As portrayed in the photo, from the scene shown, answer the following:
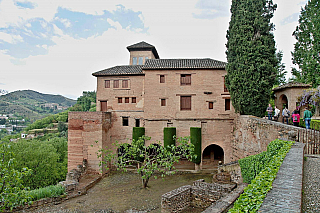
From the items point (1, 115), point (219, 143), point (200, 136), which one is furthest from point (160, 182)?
point (1, 115)

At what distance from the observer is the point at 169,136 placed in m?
18.9

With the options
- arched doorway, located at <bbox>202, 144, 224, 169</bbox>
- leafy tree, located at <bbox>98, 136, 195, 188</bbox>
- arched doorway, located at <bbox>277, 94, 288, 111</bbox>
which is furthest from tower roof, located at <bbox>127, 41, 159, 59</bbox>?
arched doorway, located at <bbox>277, 94, 288, 111</bbox>

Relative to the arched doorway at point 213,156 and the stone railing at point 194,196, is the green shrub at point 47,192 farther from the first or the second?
the arched doorway at point 213,156

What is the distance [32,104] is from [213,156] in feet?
513

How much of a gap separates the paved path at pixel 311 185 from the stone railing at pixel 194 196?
4.67 m

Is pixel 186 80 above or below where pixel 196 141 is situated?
above

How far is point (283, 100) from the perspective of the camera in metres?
19.8

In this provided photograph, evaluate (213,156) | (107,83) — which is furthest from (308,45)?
(107,83)

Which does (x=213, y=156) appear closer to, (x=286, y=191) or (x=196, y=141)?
(x=196, y=141)

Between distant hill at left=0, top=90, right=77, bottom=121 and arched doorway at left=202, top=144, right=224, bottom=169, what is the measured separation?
116237 millimetres

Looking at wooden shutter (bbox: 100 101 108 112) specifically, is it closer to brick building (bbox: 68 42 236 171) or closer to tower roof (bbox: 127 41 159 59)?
brick building (bbox: 68 42 236 171)

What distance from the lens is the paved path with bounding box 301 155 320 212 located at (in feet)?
12.0

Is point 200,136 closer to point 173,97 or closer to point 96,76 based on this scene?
point 173,97

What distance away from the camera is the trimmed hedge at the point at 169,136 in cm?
1883
